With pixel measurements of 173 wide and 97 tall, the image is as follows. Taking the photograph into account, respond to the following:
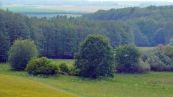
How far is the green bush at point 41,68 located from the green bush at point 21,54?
11.9 meters

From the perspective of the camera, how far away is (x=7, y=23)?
436 feet

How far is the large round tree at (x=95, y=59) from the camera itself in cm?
9181

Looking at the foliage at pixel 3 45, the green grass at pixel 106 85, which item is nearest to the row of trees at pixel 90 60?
the green grass at pixel 106 85

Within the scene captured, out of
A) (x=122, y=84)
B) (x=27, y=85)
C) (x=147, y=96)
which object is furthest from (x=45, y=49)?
(x=27, y=85)

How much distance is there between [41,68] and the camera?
87750 millimetres

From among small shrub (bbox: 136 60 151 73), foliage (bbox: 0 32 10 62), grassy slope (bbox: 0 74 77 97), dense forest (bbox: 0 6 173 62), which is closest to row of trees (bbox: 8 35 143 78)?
small shrub (bbox: 136 60 151 73)

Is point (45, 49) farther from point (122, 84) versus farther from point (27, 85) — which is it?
point (27, 85)

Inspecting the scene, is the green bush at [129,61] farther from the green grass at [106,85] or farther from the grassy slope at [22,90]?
the grassy slope at [22,90]

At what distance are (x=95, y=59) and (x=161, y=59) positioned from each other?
2287cm

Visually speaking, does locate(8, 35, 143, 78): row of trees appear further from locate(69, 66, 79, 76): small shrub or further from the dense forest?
the dense forest

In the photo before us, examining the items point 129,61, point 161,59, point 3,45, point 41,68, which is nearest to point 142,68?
point 129,61

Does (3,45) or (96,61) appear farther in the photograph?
(3,45)

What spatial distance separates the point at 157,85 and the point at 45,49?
60440mm

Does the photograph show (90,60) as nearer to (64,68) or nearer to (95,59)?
(95,59)
